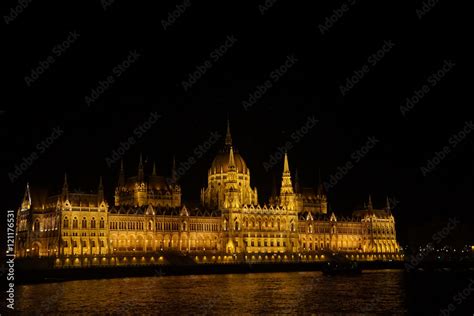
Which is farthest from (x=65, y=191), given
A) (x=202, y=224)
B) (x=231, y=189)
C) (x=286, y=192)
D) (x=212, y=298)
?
(x=212, y=298)

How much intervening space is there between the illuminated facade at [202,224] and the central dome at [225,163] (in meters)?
0.26

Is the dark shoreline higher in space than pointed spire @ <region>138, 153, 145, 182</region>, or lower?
lower

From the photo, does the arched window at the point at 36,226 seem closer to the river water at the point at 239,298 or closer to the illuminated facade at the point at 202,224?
the illuminated facade at the point at 202,224

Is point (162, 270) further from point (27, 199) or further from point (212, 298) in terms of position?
point (212, 298)

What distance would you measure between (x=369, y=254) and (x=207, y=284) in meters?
82.6

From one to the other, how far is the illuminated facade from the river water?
39207mm

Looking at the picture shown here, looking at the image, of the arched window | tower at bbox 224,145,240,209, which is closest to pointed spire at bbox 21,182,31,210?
the arched window

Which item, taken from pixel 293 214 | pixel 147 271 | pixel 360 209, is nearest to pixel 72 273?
pixel 147 271

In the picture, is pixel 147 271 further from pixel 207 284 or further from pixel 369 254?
pixel 369 254

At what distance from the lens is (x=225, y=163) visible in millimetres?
154750

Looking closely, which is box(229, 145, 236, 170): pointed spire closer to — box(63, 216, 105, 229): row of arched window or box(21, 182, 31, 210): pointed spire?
box(63, 216, 105, 229): row of arched window

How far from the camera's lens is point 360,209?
6895 inches

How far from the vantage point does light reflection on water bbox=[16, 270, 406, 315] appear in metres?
56.5

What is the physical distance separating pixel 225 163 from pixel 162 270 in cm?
4761
